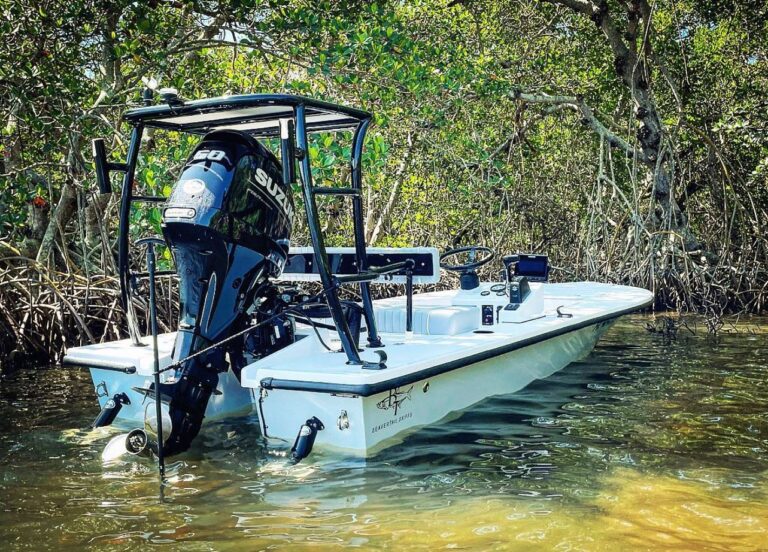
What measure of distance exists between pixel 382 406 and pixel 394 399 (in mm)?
125

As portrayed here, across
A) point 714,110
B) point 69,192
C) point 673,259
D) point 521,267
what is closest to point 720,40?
point 714,110

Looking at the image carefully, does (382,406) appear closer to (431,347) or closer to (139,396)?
(431,347)

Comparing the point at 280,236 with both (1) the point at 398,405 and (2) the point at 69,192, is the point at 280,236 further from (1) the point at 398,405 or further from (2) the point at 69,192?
(2) the point at 69,192

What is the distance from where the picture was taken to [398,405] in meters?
4.30

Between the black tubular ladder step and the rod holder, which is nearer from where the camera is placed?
the rod holder

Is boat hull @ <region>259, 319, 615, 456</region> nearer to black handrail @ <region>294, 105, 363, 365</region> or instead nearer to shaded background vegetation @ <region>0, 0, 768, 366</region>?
black handrail @ <region>294, 105, 363, 365</region>

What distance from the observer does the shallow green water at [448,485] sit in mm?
3203

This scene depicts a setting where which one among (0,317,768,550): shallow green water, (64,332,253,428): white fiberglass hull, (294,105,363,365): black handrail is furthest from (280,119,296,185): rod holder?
(0,317,768,550): shallow green water

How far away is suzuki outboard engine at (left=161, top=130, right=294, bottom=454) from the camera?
155 inches

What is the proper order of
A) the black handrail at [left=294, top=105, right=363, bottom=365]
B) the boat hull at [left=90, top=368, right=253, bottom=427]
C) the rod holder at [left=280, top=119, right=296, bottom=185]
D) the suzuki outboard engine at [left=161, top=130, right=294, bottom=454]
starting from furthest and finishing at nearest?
1. the boat hull at [left=90, top=368, right=253, bottom=427]
2. the suzuki outboard engine at [left=161, top=130, right=294, bottom=454]
3. the black handrail at [left=294, top=105, right=363, bottom=365]
4. the rod holder at [left=280, top=119, right=296, bottom=185]

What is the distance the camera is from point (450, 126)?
30.1 ft

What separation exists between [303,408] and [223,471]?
463 millimetres

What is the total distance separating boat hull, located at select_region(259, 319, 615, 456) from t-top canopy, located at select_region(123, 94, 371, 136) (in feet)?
4.36

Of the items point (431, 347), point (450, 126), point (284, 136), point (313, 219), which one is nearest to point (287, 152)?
point (284, 136)
